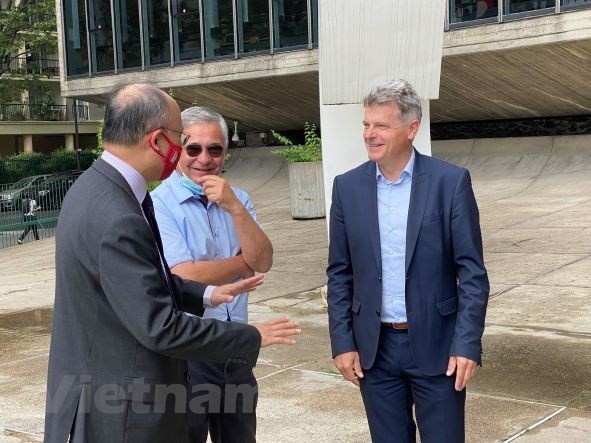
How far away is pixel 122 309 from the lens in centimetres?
237

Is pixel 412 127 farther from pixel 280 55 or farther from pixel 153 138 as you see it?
pixel 280 55

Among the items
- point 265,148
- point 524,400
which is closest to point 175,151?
point 524,400

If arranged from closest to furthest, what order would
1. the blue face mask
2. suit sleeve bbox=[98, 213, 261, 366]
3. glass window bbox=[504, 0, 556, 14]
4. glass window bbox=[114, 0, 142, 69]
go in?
1. suit sleeve bbox=[98, 213, 261, 366]
2. the blue face mask
3. glass window bbox=[504, 0, 556, 14]
4. glass window bbox=[114, 0, 142, 69]

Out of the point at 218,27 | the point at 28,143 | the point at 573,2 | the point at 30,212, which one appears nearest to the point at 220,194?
the point at 573,2

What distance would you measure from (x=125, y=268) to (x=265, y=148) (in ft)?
83.7

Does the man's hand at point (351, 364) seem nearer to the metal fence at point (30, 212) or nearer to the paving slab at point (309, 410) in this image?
the paving slab at point (309, 410)

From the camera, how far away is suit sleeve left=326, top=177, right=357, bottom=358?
347 centimetres

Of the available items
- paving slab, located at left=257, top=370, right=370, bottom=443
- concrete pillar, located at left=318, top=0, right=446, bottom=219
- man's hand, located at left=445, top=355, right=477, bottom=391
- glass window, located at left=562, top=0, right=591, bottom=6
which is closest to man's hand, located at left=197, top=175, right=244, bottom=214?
man's hand, located at left=445, top=355, right=477, bottom=391

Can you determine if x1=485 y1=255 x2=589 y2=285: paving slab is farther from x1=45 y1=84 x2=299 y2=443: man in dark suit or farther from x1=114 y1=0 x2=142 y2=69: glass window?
x1=114 y1=0 x2=142 y2=69: glass window

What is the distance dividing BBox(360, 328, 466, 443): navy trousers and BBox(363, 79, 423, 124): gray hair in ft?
2.85

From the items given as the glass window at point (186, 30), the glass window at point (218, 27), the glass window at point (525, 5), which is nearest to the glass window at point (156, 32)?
the glass window at point (186, 30)

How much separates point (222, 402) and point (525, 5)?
53.2ft

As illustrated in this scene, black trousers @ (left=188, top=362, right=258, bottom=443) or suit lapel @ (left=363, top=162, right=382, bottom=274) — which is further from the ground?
suit lapel @ (left=363, top=162, right=382, bottom=274)

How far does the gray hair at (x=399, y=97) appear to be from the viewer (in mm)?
3334
